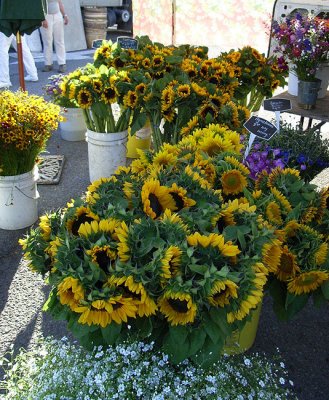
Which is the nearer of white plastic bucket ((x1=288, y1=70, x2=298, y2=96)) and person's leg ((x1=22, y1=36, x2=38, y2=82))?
white plastic bucket ((x1=288, y1=70, x2=298, y2=96))

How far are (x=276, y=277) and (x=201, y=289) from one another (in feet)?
1.83

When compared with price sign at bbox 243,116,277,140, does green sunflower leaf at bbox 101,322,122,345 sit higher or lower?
lower

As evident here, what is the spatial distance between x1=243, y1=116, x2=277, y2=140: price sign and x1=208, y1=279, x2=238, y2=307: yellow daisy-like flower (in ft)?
3.48

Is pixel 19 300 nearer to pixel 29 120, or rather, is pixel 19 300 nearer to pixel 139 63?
pixel 29 120

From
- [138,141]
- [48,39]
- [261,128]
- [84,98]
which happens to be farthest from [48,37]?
[261,128]

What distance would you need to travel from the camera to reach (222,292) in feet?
3.97

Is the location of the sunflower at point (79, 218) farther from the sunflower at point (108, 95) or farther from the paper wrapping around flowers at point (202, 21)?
the paper wrapping around flowers at point (202, 21)

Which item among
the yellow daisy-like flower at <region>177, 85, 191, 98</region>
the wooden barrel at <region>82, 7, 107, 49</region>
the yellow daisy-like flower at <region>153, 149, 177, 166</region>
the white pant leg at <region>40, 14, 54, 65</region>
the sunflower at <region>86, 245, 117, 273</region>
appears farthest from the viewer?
the wooden barrel at <region>82, 7, 107, 49</region>

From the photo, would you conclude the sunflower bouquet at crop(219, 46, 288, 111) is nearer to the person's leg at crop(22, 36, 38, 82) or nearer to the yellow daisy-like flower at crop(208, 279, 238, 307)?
the yellow daisy-like flower at crop(208, 279, 238, 307)

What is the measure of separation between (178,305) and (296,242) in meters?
0.58

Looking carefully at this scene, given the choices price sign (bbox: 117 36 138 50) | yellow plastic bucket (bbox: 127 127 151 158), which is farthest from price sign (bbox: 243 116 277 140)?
yellow plastic bucket (bbox: 127 127 151 158)

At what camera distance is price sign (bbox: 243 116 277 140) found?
2.09 meters

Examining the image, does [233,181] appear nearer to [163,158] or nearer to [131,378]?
[163,158]

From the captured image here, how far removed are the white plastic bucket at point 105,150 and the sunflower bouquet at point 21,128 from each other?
0.69 metres
